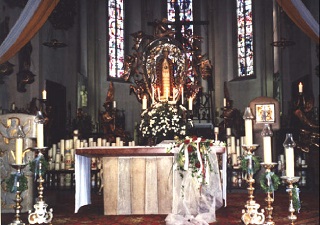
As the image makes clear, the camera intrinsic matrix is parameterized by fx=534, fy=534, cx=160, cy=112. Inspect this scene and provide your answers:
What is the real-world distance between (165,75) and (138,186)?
6060 millimetres

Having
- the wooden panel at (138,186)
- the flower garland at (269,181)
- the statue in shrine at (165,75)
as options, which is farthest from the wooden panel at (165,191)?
the statue in shrine at (165,75)

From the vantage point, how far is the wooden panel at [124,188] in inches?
260

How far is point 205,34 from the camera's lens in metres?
17.9

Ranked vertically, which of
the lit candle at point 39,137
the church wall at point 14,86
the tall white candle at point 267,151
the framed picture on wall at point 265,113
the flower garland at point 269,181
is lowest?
the flower garland at point 269,181

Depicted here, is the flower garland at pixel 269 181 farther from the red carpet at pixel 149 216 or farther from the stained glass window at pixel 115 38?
the stained glass window at pixel 115 38

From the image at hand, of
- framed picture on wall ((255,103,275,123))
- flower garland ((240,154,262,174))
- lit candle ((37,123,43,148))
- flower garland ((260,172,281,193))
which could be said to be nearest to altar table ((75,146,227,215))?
flower garland ((240,154,262,174))

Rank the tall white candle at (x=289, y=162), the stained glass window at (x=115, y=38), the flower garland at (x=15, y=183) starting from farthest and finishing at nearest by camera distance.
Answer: the stained glass window at (x=115, y=38) → the flower garland at (x=15, y=183) → the tall white candle at (x=289, y=162)

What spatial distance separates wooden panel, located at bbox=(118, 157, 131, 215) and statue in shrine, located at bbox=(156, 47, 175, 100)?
5.66 m

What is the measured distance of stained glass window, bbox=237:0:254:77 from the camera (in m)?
16.9

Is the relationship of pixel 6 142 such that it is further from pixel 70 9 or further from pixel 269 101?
pixel 70 9

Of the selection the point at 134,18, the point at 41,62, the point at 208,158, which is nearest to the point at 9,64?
the point at 41,62

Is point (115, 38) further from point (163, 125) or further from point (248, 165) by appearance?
point (248, 165)

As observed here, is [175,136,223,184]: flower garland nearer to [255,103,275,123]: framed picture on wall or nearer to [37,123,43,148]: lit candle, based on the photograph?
[37,123,43,148]: lit candle

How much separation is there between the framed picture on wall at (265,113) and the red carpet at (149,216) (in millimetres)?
1426
